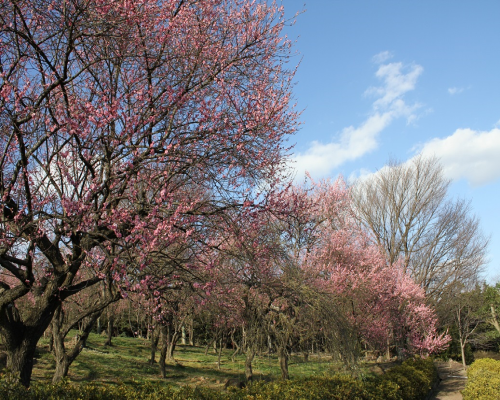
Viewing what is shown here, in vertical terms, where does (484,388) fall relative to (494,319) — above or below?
below

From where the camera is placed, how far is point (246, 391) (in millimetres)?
5707

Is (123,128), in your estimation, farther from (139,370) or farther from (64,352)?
(139,370)

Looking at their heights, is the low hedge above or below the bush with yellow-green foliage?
above

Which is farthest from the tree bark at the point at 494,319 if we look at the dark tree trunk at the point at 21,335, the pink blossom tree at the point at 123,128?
the dark tree trunk at the point at 21,335

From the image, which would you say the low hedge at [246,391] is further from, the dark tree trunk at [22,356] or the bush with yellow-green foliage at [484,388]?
the bush with yellow-green foliage at [484,388]

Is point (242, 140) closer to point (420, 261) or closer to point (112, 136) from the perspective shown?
point (112, 136)

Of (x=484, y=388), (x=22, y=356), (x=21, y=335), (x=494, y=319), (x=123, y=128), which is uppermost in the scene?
(x=123, y=128)

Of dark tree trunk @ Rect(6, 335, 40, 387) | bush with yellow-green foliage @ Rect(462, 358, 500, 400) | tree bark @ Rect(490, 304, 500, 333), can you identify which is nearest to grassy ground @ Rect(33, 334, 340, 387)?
bush with yellow-green foliage @ Rect(462, 358, 500, 400)

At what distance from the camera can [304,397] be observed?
6.03m

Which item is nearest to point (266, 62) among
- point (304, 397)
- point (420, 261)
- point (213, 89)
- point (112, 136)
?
point (213, 89)

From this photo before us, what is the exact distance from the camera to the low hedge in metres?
3.73

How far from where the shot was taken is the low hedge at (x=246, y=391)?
373cm

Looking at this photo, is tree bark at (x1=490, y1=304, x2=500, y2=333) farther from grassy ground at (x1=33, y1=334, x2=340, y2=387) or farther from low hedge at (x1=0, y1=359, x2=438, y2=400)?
low hedge at (x1=0, y1=359, x2=438, y2=400)

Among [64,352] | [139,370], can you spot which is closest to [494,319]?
[139,370]
